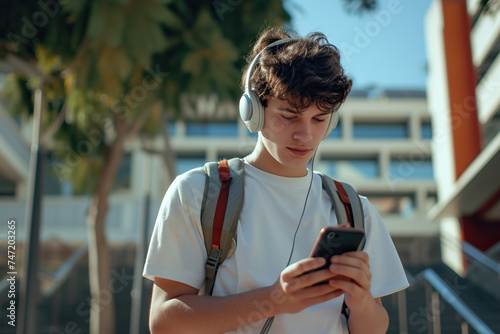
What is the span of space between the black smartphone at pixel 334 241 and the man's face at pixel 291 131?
30cm

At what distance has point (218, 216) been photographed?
1.52 meters

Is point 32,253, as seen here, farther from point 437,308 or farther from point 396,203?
point 396,203

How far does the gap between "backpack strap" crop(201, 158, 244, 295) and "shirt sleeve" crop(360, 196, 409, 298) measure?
0.41 meters

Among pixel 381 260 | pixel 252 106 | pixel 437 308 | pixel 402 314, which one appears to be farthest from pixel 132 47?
pixel 402 314

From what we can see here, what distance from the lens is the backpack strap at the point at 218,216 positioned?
4.93ft

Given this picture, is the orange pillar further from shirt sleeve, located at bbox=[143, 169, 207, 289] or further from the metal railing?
shirt sleeve, located at bbox=[143, 169, 207, 289]

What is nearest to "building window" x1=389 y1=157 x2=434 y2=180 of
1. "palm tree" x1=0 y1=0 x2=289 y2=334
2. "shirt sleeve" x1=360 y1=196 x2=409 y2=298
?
"palm tree" x1=0 y1=0 x2=289 y2=334

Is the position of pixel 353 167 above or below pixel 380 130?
below

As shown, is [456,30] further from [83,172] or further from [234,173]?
[234,173]

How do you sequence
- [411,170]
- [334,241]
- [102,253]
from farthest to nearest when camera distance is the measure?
[411,170] < [102,253] < [334,241]

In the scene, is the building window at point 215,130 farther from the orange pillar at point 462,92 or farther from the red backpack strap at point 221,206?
the red backpack strap at point 221,206

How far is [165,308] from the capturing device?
1.47 meters

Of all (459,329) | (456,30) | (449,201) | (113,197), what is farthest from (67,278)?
(113,197)

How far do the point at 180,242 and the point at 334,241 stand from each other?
1.37 ft
